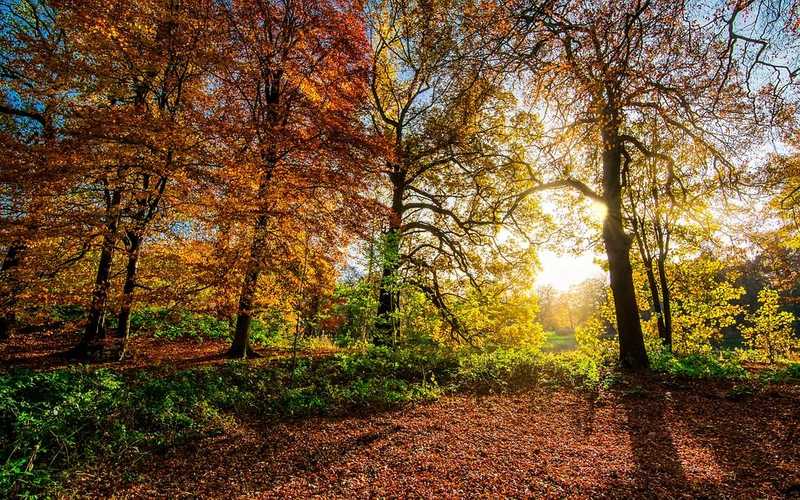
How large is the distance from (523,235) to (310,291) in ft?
26.9

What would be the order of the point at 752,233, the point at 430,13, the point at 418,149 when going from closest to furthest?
1. the point at 430,13
2. the point at 752,233
3. the point at 418,149

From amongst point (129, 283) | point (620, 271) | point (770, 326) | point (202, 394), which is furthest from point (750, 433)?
point (770, 326)

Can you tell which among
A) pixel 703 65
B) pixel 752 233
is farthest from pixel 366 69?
pixel 752 233

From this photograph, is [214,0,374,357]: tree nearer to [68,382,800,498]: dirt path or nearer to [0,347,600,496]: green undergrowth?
[0,347,600,496]: green undergrowth

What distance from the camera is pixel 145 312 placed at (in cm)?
1475

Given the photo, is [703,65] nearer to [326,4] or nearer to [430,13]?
[430,13]

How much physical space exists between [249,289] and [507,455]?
6792 millimetres

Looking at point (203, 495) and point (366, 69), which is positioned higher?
point (366, 69)

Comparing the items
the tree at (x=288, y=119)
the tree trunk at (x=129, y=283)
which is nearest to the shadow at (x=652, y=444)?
the tree at (x=288, y=119)

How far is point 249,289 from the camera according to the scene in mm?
9094

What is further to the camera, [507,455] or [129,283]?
[129,283]

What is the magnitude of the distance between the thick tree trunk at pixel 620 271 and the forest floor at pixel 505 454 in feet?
5.33

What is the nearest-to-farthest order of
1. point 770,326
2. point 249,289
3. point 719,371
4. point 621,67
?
point 621,67 → point 719,371 → point 249,289 → point 770,326

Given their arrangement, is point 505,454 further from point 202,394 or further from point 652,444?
point 202,394
